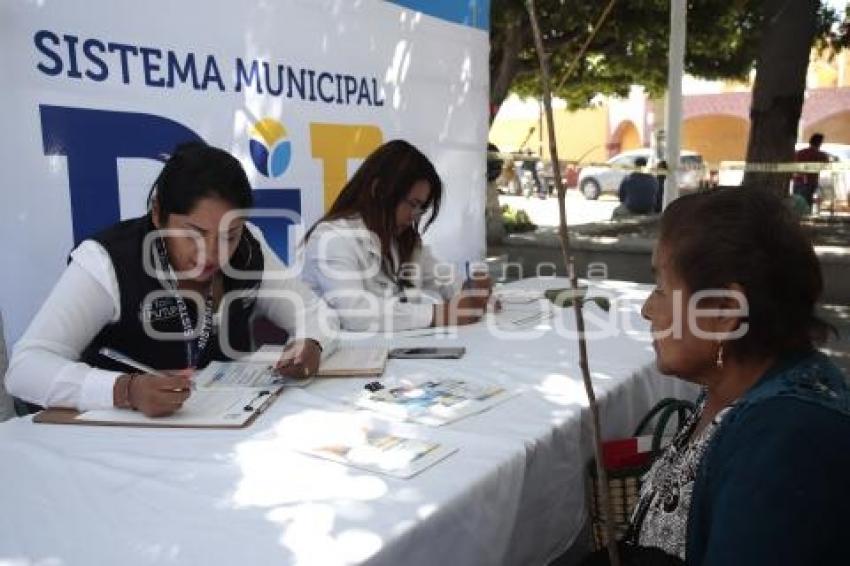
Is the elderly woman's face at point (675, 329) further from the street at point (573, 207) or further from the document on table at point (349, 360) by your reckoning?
the street at point (573, 207)

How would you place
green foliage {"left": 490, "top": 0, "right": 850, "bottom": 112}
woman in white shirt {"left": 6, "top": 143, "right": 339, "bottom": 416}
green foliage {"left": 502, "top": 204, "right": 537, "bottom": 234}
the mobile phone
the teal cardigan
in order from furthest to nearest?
green foliage {"left": 502, "top": 204, "right": 537, "bottom": 234} → green foliage {"left": 490, "top": 0, "right": 850, "bottom": 112} → the mobile phone → woman in white shirt {"left": 6, "top": 143, "right": 339, "bottom": 416} → the teal cardigan

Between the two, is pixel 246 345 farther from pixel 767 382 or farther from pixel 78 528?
pixel 767 382

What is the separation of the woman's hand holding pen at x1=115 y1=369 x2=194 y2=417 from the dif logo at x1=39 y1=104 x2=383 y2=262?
49.4 inches

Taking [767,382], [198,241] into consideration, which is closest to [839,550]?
[767,382]

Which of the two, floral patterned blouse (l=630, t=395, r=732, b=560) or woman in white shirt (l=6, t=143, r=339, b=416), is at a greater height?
woman in white shirt (l=6, t=143, r=339, b=416)

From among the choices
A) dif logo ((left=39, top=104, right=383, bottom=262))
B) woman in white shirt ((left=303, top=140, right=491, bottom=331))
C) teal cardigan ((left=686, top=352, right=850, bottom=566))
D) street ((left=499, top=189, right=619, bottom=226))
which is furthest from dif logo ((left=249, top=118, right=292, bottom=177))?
street ((left=499, top=189, right=619, bottom=226))

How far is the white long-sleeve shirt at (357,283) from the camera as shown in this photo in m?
2.57

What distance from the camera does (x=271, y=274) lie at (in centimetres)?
227

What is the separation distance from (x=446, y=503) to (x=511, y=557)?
14.0 inches

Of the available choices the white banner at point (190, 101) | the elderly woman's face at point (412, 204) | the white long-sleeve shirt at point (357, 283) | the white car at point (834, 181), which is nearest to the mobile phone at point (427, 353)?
the white long-sleeve shirt at point (357, 283)

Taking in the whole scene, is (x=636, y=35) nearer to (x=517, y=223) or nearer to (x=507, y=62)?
(x=507, y=62)

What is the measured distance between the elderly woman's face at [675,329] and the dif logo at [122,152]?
2186 mm

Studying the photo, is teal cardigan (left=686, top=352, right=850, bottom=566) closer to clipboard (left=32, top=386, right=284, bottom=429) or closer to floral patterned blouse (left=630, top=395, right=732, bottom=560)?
floral patterned blouse (left=630, top=395, right=732, bottom=560)

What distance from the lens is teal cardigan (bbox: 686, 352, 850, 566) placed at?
830 millimetres
